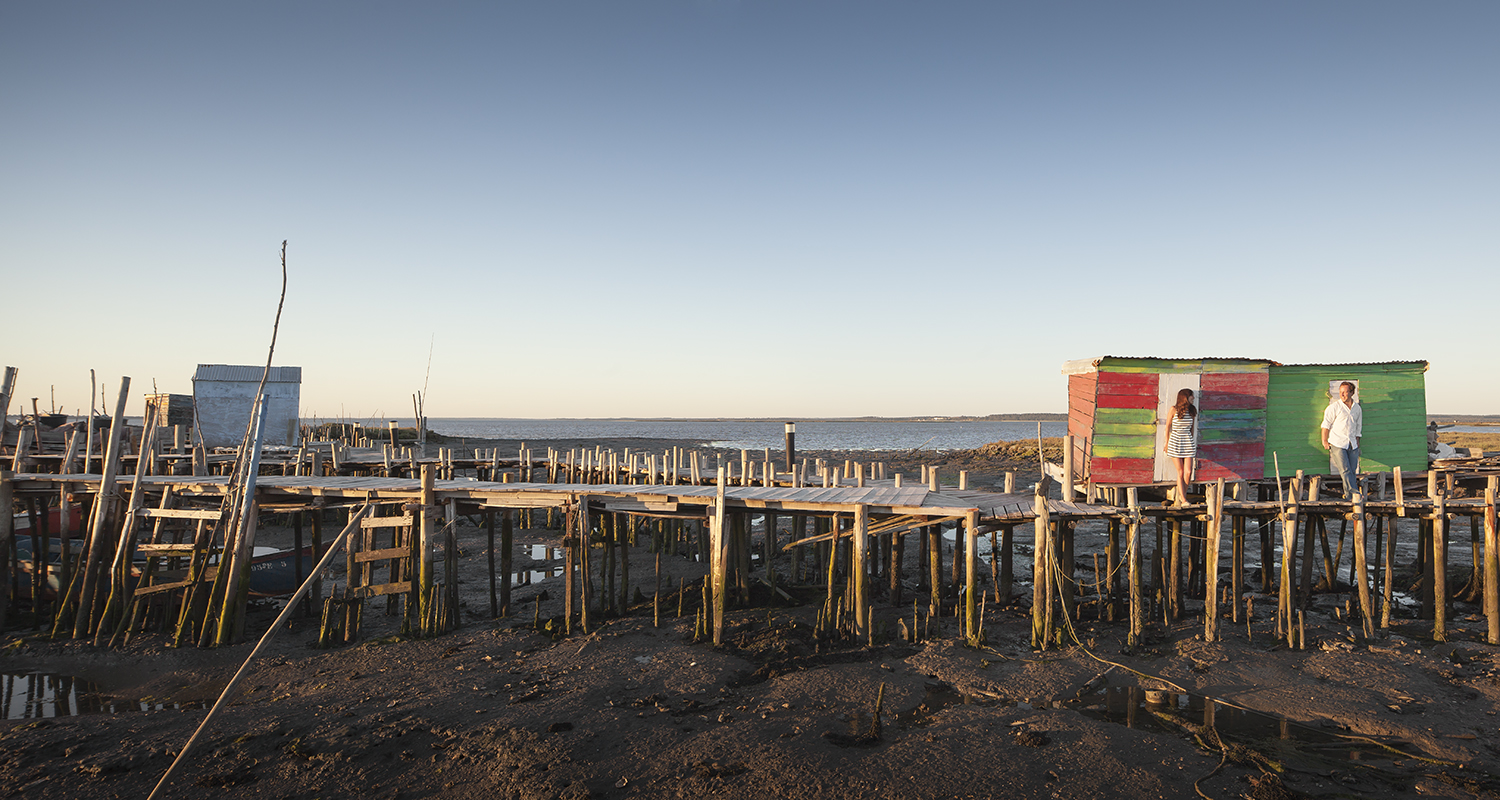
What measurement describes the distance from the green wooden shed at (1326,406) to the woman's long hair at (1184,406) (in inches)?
72.0

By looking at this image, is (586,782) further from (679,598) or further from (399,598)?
(399,598)

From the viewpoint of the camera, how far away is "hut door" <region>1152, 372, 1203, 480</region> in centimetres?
1258

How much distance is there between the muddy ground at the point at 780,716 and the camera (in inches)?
272

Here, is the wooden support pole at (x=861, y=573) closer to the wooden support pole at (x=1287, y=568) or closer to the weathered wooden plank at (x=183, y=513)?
the wooden support pole at (x=1287, y=568)

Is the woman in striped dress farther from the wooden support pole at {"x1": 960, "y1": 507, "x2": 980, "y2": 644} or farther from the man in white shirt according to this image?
the wooden support pole at {"x1": 960, "y1": 507, "x2": 980, "y2": 644}

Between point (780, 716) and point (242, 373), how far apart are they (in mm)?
34333

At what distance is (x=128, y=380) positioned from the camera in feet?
43.5

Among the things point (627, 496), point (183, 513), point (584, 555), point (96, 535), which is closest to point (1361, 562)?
point (627, 496)

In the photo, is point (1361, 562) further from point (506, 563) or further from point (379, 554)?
point (379, 554)

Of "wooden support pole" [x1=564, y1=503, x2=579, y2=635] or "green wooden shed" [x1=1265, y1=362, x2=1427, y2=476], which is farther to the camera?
"green wooden shed" [x1=1265, y1=362, x2=1427, y2=476]

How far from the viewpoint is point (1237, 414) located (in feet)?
42.2

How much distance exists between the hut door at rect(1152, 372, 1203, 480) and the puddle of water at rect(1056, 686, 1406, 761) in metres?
4.78

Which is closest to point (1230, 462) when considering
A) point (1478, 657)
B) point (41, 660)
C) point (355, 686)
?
point (1478, 657)

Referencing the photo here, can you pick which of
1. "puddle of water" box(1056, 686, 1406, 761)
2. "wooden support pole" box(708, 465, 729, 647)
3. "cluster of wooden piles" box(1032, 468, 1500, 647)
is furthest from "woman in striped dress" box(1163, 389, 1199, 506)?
"wooden support pole" box(708, 465, 729, 647)
